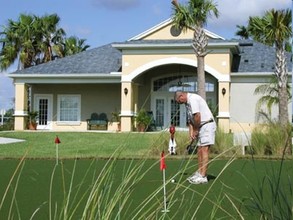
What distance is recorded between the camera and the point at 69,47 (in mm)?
40844

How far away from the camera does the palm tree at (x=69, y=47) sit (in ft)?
128

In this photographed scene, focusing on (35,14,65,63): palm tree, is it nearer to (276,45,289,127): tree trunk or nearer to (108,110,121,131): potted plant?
(108,110,121,131): potted plant

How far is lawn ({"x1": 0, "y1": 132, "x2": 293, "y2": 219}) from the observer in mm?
2945

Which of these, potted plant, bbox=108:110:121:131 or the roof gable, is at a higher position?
the roof gable

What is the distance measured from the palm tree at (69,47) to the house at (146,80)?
6584 millimetres

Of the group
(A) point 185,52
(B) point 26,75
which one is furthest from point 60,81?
(A) point 185,52

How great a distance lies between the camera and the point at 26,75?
29.2 meters

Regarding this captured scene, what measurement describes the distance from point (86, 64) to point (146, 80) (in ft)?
11.7

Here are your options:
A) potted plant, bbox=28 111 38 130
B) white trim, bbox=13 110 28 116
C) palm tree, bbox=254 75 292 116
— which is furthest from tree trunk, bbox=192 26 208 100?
white trim, bbox=13 110 28 116

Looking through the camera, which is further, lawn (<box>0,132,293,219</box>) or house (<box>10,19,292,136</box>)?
house (<box>10,19,292,136</box>)

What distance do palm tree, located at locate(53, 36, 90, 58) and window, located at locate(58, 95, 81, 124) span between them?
29.7ft

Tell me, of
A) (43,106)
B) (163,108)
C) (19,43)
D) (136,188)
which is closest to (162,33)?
(163,108)

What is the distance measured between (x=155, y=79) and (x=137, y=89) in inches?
52.6

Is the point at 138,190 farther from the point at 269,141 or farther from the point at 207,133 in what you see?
the point at 269,141
